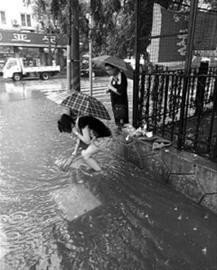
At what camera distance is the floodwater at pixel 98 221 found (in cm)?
209

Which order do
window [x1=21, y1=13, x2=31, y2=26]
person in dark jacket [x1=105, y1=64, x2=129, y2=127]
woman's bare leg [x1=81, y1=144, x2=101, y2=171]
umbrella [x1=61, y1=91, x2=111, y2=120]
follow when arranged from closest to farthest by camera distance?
umbrella [x1=61, y1=91, x2=111, y2=120]
woman's bare leg [x1=81, y1=144, x2=101, y2=171]
person in dark jacket [x1=105, y1=64, x2=129, y2=127]
window [x1=21, y1=13, x2=31, y2=26]

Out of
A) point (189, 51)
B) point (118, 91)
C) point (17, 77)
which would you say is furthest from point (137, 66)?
point (17, 77)

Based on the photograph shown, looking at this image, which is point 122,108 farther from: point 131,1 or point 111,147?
point 131,1

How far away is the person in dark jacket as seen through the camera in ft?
13.4

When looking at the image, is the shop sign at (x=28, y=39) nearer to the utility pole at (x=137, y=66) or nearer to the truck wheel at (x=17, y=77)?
the truck wheel at (x=17, y=77)

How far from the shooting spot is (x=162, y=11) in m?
3.59

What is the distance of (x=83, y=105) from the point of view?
10.2 ft

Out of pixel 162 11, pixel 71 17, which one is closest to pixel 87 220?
pixel 162 11

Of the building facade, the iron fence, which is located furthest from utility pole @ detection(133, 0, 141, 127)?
the building facade

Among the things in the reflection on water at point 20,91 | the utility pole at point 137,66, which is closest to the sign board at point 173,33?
the utility pole at point 137,66

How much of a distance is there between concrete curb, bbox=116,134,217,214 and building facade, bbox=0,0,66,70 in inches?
696

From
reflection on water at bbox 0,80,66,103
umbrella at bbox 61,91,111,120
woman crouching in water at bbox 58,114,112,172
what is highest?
umbrella at bbox 61,91,111,120

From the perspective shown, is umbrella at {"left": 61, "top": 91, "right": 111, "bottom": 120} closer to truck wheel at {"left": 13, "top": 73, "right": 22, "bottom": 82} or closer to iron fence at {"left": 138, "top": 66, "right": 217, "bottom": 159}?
iron fence at {"left": 138, "top": 66, "right": 217, "bottom": 159}

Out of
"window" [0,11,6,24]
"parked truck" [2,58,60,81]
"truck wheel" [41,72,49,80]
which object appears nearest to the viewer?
"parked truck" [2,58,60,81]
